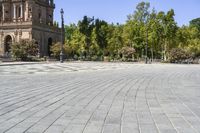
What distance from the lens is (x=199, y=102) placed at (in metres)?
9.48

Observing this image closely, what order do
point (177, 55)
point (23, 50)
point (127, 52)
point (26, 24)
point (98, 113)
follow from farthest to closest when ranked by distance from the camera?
point (26, 24)
point (127, 52)
point (177, 55)
point (23, 50)
point (98, 113)


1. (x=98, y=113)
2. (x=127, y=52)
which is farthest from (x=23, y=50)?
(x=98, y=113)

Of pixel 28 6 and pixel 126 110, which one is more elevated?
pixel 28 6

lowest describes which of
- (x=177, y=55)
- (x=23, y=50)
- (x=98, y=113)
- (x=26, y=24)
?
(x=98, y=113)

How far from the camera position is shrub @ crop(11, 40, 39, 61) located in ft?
175

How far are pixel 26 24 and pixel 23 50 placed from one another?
14.4 meters

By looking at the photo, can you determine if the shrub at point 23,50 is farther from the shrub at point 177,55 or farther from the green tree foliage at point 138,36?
the shrub at point 177,55

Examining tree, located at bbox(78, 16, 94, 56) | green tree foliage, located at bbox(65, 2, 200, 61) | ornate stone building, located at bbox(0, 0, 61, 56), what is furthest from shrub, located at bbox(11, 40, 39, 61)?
tree, located at bbox(78, 16, 94, 56)

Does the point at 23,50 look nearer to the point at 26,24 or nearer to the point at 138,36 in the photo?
the point at 26,24

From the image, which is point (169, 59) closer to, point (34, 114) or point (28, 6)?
point (28, 6)

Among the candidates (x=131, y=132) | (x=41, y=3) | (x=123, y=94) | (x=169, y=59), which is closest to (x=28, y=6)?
(x=41, y=3)

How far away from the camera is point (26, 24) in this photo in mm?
66875

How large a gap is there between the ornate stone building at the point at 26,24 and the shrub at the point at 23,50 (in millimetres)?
9499

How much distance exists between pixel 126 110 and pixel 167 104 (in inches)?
58.7
